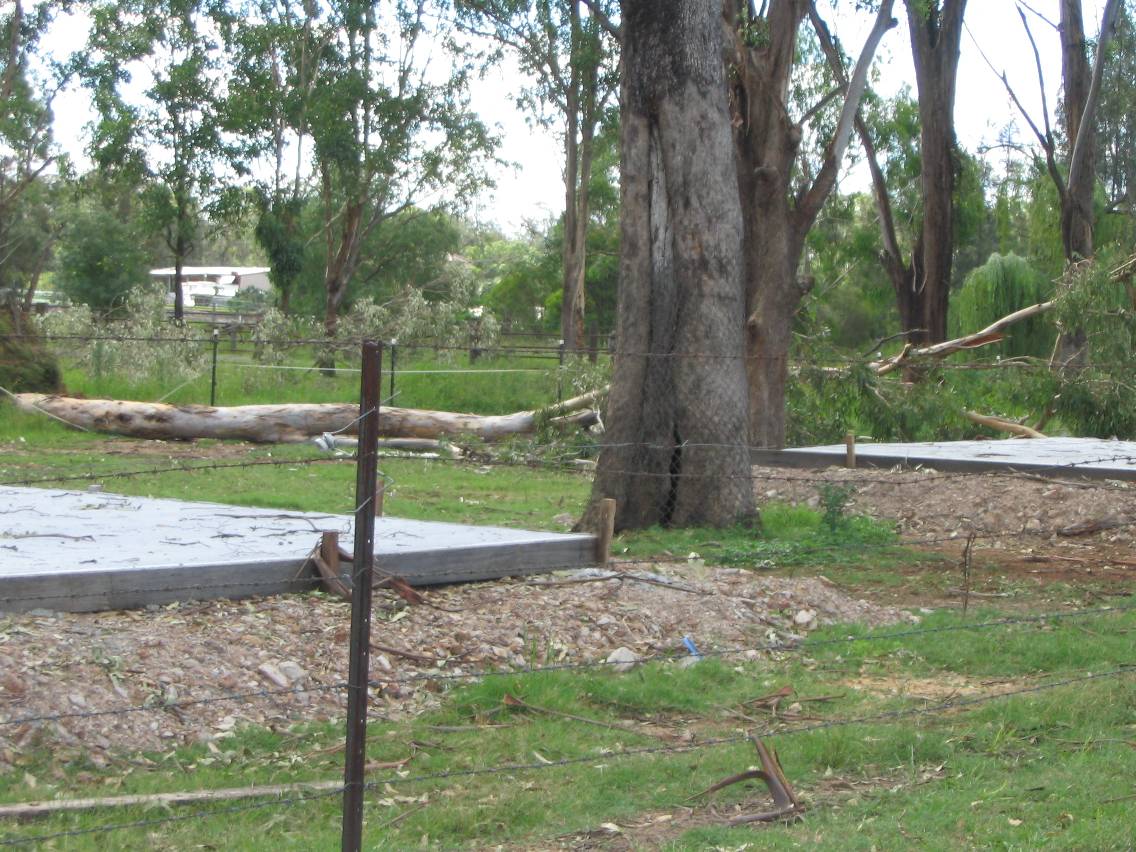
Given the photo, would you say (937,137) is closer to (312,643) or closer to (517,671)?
(517,671)

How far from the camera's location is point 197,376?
78.4ft

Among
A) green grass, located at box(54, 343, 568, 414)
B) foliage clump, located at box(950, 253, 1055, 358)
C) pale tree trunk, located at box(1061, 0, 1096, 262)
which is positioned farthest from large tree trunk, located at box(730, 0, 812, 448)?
foliage clump, located at box(950, 253, 1055, 358)

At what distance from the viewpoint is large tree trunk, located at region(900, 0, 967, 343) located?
85.5 ft

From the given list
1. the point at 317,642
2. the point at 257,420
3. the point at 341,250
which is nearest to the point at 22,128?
the point at 341,250

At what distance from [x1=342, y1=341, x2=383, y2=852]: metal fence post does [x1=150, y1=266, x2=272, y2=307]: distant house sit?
192 feet

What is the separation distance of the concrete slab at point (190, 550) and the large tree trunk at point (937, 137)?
60.7 ft

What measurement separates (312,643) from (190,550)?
139cm

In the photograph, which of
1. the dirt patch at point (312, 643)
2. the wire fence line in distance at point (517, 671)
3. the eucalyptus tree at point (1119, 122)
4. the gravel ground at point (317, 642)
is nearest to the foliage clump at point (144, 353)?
the gravel ground at point (317, 642)

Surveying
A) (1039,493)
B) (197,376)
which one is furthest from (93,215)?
(1039,493)

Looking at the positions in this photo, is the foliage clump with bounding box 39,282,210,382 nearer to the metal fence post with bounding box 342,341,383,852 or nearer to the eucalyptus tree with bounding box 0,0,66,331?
the eucalyptus tree with bounding box 0,0,66,331

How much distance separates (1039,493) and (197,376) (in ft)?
50.5

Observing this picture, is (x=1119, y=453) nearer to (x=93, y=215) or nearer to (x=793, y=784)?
(x=793, y=784)

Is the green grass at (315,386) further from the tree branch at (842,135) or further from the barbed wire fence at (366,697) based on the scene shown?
the barbed wire fence at (366,697)

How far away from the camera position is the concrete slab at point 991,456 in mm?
13641
